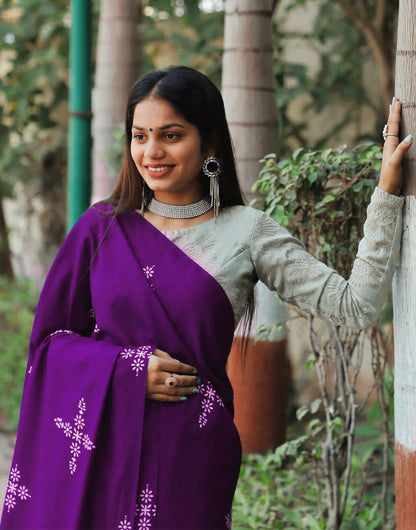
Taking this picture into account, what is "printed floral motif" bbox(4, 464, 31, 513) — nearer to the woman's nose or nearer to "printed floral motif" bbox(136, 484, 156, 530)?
"printed floral motif" bbox(136, 484, 156, 530)

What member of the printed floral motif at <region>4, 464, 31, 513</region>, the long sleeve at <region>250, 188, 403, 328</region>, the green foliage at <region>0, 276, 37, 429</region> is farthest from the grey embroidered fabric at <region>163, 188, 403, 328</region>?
the green foliage at <region>0, 276, 37, 429</region>

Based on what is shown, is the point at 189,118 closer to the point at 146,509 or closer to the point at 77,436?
the point at 77,436

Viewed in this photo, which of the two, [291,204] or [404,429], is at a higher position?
[291,204]

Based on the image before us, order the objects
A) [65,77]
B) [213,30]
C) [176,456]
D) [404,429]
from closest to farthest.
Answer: [176,456] → [404,429] → [213,30] → [65,77]

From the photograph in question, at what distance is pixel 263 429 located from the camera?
3.68 m

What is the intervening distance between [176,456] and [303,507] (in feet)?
4.95

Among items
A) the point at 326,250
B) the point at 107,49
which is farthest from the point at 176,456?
the point at 107,49

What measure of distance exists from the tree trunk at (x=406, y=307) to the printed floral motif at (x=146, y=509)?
28.6 inches

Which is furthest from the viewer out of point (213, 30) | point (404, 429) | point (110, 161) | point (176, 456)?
point (213, 30)

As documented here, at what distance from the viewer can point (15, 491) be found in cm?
235

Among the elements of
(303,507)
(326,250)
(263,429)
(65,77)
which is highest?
(65,77)

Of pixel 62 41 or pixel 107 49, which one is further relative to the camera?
pixel 62 41

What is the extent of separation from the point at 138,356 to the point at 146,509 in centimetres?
39

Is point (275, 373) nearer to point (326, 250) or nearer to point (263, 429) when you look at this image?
point (263, 429)
